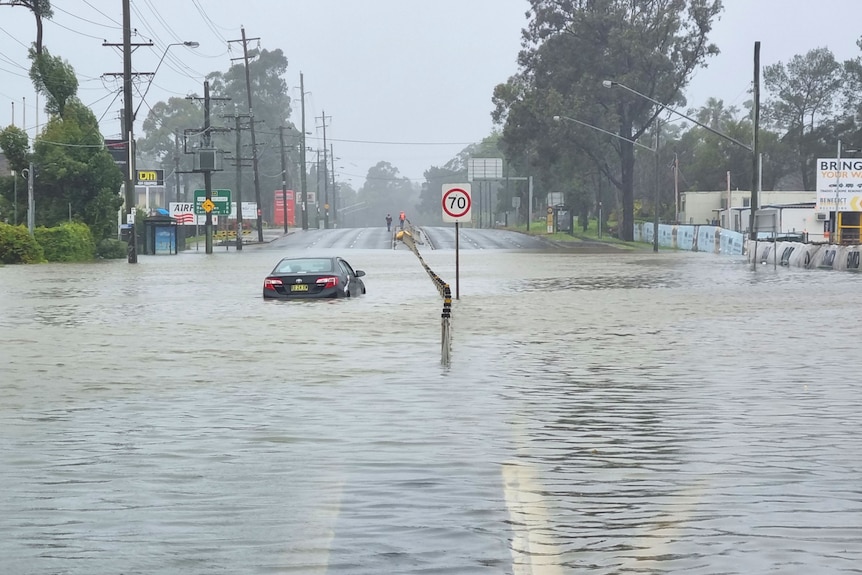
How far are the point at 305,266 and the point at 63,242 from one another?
37005 mm

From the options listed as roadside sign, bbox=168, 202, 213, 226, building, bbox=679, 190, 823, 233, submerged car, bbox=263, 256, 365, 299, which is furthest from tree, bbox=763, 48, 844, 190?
submerged car, bbox=263, 256, 365, 299

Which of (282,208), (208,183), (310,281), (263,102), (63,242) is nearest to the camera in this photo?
(310,281)

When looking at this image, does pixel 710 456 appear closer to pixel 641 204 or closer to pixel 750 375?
pixel 750 375

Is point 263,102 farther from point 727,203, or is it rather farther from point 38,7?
point 38,7

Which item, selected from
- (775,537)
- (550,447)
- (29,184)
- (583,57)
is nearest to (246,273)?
(29,184)

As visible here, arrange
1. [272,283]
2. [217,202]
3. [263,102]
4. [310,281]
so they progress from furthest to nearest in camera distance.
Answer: [263,102]
[217,202]
[272,283]
[310,281]

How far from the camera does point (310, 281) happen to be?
110 feet

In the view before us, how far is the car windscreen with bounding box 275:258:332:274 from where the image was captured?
112 ft

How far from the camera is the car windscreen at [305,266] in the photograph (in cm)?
3419

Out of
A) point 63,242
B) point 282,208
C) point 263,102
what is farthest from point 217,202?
point 263,102

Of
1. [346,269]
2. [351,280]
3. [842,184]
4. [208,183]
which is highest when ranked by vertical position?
[208,183]

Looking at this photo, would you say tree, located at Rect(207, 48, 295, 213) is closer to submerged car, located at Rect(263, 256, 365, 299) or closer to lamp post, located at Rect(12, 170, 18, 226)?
lamp post, located at Rect(12, 170, 18, 226)

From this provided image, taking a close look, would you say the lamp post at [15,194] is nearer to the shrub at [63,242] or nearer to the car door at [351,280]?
the shrub at [63,242]

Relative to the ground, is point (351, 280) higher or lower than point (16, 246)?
lower
